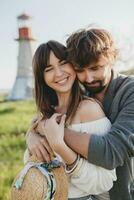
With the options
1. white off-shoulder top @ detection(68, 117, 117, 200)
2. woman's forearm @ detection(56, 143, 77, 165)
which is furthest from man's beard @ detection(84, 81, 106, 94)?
woman's forearm @ detection(56, 143, 77, 165)

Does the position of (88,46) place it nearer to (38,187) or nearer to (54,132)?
(54,132)

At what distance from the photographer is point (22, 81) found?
35.9m

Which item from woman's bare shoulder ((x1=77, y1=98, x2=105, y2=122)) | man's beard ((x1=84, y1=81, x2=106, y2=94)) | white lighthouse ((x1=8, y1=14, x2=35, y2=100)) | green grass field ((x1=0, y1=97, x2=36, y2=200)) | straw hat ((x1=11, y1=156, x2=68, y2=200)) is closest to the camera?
straw hat ((x1=11, y1=156, x2=68, y2=200))

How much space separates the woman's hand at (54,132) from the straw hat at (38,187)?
0.15 metres

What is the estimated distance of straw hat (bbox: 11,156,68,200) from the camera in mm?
2326

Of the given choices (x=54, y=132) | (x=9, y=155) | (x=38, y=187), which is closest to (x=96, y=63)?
(x=54, y=132)

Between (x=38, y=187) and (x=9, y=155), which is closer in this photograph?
(x=38, y=187)

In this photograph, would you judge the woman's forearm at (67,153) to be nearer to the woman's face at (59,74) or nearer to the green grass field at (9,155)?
the woman's face at (59,74)

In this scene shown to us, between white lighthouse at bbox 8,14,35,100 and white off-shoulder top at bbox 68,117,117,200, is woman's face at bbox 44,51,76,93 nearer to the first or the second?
white off-shoulder top at bbox 68,117,117,200

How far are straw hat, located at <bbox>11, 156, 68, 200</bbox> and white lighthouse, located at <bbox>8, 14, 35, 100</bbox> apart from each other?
31983mm

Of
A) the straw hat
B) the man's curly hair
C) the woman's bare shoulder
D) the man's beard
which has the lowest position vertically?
the straw hat

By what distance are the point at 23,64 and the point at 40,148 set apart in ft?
111

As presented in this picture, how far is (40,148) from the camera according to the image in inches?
102

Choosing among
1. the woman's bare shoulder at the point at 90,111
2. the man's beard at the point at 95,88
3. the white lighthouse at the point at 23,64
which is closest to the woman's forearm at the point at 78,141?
the woman's bare shoulder at the point at 90,111
